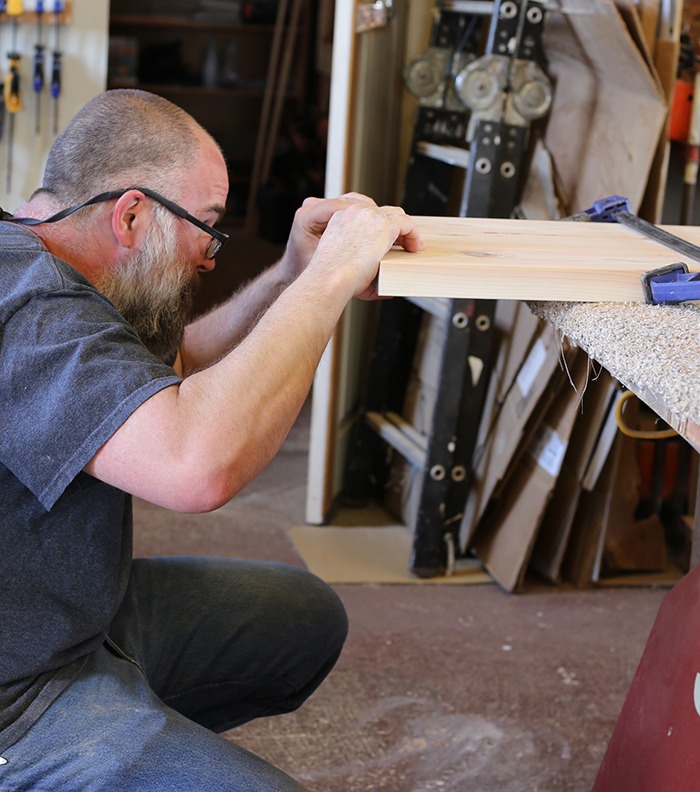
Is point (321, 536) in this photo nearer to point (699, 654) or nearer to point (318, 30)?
point (699, 654)

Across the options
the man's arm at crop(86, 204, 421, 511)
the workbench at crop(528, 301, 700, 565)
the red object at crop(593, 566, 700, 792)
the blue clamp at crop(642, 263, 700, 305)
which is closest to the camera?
the workbench at crop(528, 301, 700, 565)

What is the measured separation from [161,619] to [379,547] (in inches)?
63.3

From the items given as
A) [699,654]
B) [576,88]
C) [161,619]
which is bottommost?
[161,619]

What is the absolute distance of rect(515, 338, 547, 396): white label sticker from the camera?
287cm

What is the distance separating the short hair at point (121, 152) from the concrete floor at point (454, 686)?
1289mm

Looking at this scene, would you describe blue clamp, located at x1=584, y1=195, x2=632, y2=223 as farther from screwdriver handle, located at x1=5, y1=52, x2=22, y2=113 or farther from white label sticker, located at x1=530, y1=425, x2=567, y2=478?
screwdriver handle, located at x1=5, y1=52, x2=22, y2=113

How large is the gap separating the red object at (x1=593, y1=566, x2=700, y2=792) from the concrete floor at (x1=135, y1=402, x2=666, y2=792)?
62 centimetres


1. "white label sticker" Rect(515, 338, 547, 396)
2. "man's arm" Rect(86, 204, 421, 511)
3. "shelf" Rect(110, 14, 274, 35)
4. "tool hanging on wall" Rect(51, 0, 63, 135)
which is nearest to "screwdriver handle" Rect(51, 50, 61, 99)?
"tool hanging on wall" Rect(51, 0, 63, 135)

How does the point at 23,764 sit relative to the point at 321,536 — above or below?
above

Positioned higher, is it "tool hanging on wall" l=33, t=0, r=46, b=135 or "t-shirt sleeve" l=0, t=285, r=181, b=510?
"tool hanging on wall" l=33, t=0, r=46, b=135

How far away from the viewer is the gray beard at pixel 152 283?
1464 millimetres

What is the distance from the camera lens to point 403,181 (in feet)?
11.2

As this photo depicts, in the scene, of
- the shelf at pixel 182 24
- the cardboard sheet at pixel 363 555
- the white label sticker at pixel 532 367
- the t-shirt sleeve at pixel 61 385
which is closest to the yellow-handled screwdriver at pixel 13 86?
the cardboard sheet at pixel 363 555

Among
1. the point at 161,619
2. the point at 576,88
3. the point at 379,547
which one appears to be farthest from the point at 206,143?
the point at 379,547
